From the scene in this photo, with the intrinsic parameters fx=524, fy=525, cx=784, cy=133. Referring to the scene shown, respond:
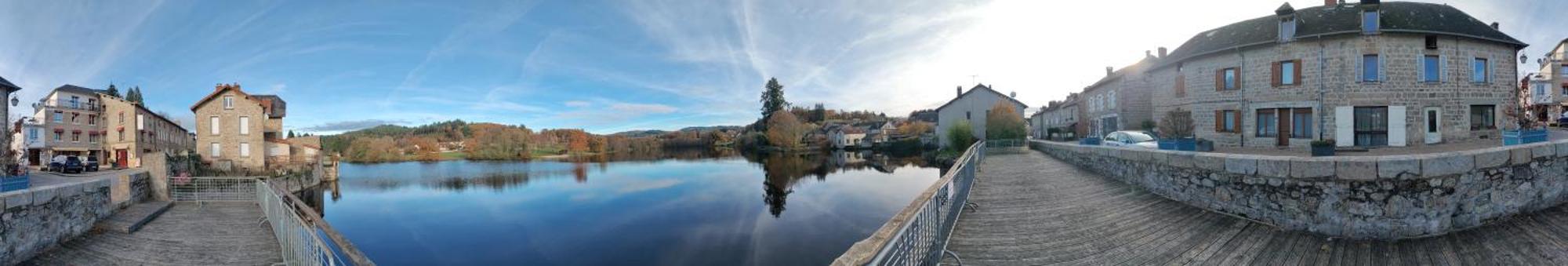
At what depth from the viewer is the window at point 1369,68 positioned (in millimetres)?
16047

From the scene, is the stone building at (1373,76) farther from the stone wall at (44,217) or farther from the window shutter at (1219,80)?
the stone wall at (44,217)

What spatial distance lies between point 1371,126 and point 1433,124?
1.67 m

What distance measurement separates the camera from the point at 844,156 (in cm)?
5847

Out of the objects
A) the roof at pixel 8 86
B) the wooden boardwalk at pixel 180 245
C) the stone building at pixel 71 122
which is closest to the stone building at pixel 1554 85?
the wooden boardwalk at pixel 180 245

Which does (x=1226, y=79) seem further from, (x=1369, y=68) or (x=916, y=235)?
(x=916, y=235)

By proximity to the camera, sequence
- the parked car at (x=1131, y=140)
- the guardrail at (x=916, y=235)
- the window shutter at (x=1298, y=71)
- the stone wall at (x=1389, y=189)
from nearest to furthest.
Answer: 1. the guardrail at (x=916, y=235)
2. the stone wall at (x=1389, y=189)
3. the window shutter at (x=1298, y=71)
4. the parked car at (x=1131, y=140)

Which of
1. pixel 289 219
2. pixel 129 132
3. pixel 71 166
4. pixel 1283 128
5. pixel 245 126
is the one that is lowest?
pixel 289 219

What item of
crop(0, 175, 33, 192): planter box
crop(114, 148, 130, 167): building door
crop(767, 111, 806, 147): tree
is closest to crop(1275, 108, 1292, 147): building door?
crop(0, 175, 33, 192): planter box

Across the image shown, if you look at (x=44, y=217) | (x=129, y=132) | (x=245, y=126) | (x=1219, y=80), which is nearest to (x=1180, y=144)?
(x=1219, y=80)

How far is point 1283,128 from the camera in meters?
17.6

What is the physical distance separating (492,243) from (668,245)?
629 centimetres

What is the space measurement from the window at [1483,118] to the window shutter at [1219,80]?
250 inches

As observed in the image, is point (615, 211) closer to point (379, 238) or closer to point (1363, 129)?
point (379, 238)

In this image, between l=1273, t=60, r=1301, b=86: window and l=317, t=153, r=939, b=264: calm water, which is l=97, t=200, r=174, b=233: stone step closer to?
l=317, t=153, r=939, b=264: calm water
